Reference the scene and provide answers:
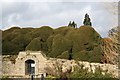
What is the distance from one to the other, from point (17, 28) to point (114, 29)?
22.1 m

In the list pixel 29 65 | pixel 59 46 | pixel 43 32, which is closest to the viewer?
pixel 59 46

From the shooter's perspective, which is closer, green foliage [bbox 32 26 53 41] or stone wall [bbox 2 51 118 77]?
stone wall [bbox 2 51 118 77]

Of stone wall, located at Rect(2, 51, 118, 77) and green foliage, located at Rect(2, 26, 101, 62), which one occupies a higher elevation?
green foliage, located at Rect(2, 26, 101, 62)

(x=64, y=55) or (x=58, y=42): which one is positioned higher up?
(x=58, y=42)

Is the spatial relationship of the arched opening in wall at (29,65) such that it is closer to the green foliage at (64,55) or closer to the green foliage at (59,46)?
the green foliage at (59,46)

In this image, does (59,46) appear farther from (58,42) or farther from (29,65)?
(29,65)

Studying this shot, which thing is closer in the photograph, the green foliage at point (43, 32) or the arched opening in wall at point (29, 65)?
the arched opening in wall at point (29, 65)

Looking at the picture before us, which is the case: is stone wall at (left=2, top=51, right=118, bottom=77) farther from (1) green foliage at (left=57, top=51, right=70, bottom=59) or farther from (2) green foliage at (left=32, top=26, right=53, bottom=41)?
(2) green foliage at (left=32, top=26, right=53, bottom=41)

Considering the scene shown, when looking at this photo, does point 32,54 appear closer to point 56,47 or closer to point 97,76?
point 56,47

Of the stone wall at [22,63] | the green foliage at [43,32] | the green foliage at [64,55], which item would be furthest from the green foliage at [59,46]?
the green foliage at [43,32]

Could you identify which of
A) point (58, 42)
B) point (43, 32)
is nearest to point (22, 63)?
point (58, 42)

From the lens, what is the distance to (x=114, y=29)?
12102 millimetres

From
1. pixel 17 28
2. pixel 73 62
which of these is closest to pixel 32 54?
pixel 73 62

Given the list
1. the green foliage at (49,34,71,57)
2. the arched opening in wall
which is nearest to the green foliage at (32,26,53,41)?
the green foliage at (49,34,71,57)
